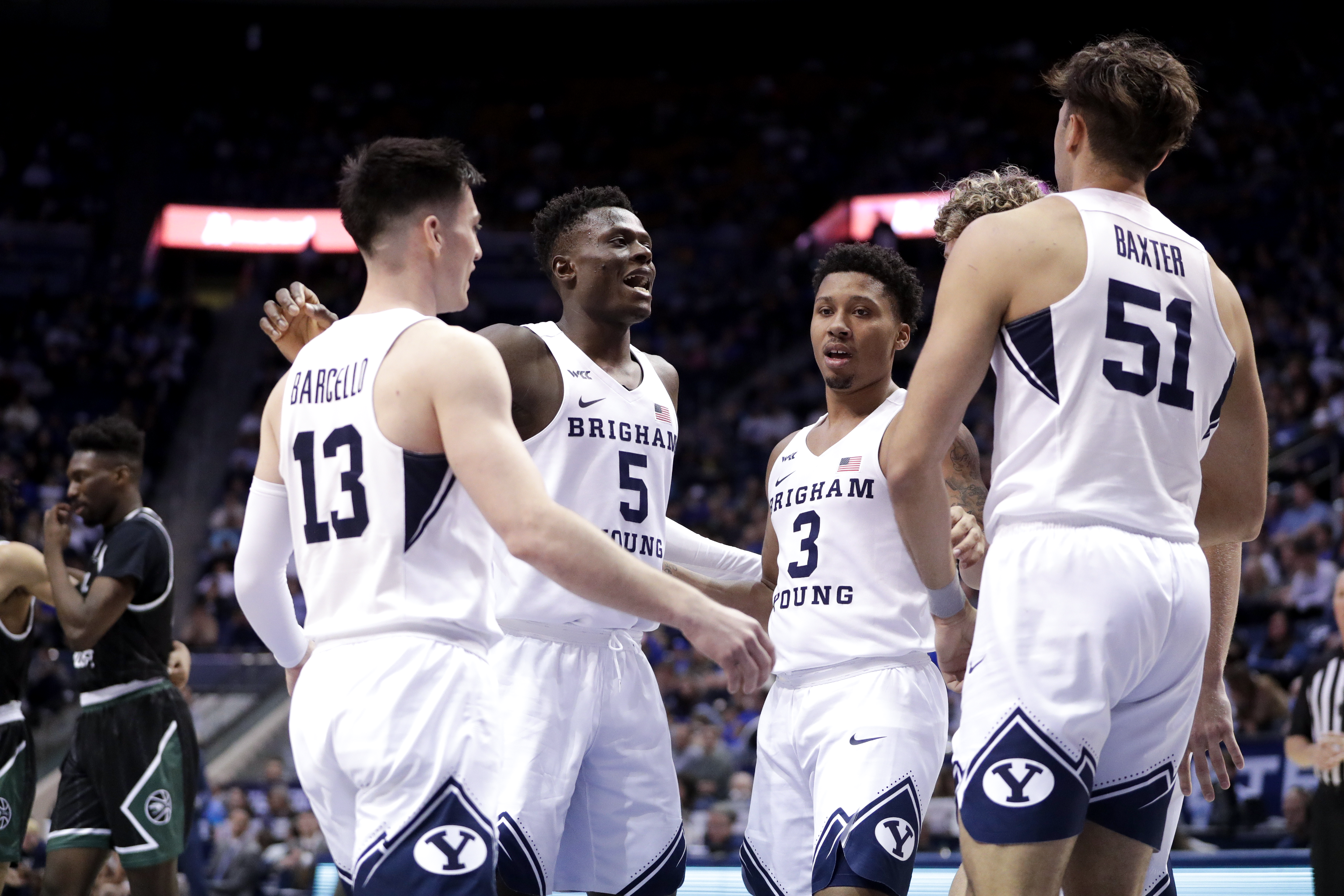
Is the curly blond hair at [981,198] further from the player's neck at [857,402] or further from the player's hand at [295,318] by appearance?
the player's hand at [295,318]

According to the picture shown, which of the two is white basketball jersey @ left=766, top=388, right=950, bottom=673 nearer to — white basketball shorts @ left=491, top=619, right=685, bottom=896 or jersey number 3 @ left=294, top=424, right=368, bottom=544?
white basketball shorts @ left=491, top=619, right=685, bottom=896

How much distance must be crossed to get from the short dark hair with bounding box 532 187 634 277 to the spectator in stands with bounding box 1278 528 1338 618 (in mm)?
9527

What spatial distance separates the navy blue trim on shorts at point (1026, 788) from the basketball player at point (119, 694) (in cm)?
443

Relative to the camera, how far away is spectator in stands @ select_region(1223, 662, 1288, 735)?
33.5ft

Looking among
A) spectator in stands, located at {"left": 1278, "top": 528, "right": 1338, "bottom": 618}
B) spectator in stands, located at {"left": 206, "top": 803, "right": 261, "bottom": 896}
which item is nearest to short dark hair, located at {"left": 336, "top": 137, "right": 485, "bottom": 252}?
spectator in stands, located at {"left": 206, "top": 803, "right": 261, "bottom": 896}

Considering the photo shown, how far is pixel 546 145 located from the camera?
88.0 feet

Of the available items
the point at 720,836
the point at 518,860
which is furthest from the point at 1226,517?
the point at 720,836

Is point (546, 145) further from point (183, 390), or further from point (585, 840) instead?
point (585, 840)

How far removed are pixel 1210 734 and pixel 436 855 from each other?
2069 mm

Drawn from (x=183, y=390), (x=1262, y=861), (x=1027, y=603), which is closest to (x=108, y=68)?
(x=183, y=390)

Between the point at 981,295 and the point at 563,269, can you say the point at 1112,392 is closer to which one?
the point at 981,295

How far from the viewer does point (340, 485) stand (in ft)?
9.57

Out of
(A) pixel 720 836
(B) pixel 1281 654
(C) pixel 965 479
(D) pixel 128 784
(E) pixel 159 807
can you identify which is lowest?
(A) pixel 720 836

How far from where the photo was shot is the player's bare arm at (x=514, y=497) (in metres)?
2.65
